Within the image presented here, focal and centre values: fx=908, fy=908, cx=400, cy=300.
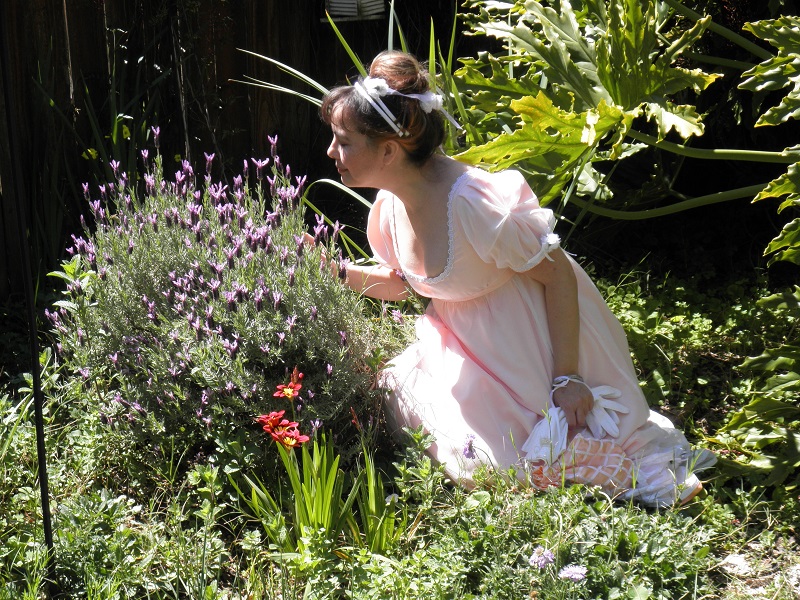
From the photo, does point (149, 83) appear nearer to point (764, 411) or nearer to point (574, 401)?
point (574, 401)

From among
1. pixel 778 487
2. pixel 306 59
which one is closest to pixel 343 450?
pixel 778 487

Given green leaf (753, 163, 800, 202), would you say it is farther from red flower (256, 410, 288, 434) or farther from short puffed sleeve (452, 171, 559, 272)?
red flower (256, 410, 288, 434)

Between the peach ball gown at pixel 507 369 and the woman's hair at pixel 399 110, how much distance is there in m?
0.14

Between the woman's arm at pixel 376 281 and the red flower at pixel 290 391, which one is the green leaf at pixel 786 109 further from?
the red flower at pixel 290 391

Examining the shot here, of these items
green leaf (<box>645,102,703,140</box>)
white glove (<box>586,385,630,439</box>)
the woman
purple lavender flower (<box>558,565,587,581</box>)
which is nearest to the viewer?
purple lavender flower (<box>558,565,587,581</box>)

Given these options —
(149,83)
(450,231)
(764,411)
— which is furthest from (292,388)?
(149,83)

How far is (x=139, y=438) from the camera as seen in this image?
224 cm

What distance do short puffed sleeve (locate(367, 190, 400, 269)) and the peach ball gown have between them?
0.32 feet

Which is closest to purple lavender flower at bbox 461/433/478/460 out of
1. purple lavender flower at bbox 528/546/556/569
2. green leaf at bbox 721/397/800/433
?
purple lavender flower at bbox 528/546/556/569

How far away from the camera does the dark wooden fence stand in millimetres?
3352

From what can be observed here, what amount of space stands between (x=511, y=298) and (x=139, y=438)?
987 millimetres

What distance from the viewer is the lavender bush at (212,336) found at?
2.16 m

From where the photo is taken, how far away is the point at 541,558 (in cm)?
175

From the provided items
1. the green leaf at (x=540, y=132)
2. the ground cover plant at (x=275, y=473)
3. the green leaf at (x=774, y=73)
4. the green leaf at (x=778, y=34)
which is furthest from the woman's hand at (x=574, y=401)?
the green leaf at (x=778, y=34)
